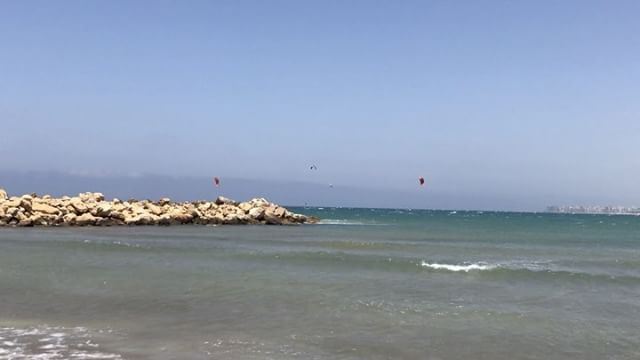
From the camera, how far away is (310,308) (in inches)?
595

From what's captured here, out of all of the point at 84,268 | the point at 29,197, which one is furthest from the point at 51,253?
the point at 29,197

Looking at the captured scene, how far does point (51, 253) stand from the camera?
27.9 metres

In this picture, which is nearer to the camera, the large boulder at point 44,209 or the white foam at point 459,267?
the white foam at point 459,267

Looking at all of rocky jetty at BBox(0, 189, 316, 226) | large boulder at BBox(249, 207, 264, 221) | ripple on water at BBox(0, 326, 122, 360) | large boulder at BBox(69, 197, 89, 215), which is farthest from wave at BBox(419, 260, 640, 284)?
large boulder at BBox(249, 207, 264, 221)

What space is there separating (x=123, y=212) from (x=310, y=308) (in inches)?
1833

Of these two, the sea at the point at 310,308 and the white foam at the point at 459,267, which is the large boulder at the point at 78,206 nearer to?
the sea at the point at 310,308

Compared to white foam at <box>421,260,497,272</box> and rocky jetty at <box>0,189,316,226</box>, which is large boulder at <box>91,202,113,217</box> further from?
white foam at <box>421,260,497,272</box>

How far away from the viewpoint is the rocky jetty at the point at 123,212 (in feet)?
174

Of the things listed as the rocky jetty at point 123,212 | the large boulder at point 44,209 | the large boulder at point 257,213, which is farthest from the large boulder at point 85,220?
the large boulder at point 257,213

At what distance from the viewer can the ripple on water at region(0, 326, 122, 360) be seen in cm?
1020

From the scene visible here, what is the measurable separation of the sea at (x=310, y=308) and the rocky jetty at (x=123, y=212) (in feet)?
85.9

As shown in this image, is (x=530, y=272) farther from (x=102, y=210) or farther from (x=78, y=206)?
(x=78, y=206)

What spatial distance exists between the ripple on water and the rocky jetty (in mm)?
43254

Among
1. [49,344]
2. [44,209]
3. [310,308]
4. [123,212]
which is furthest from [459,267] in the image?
[44,209]
